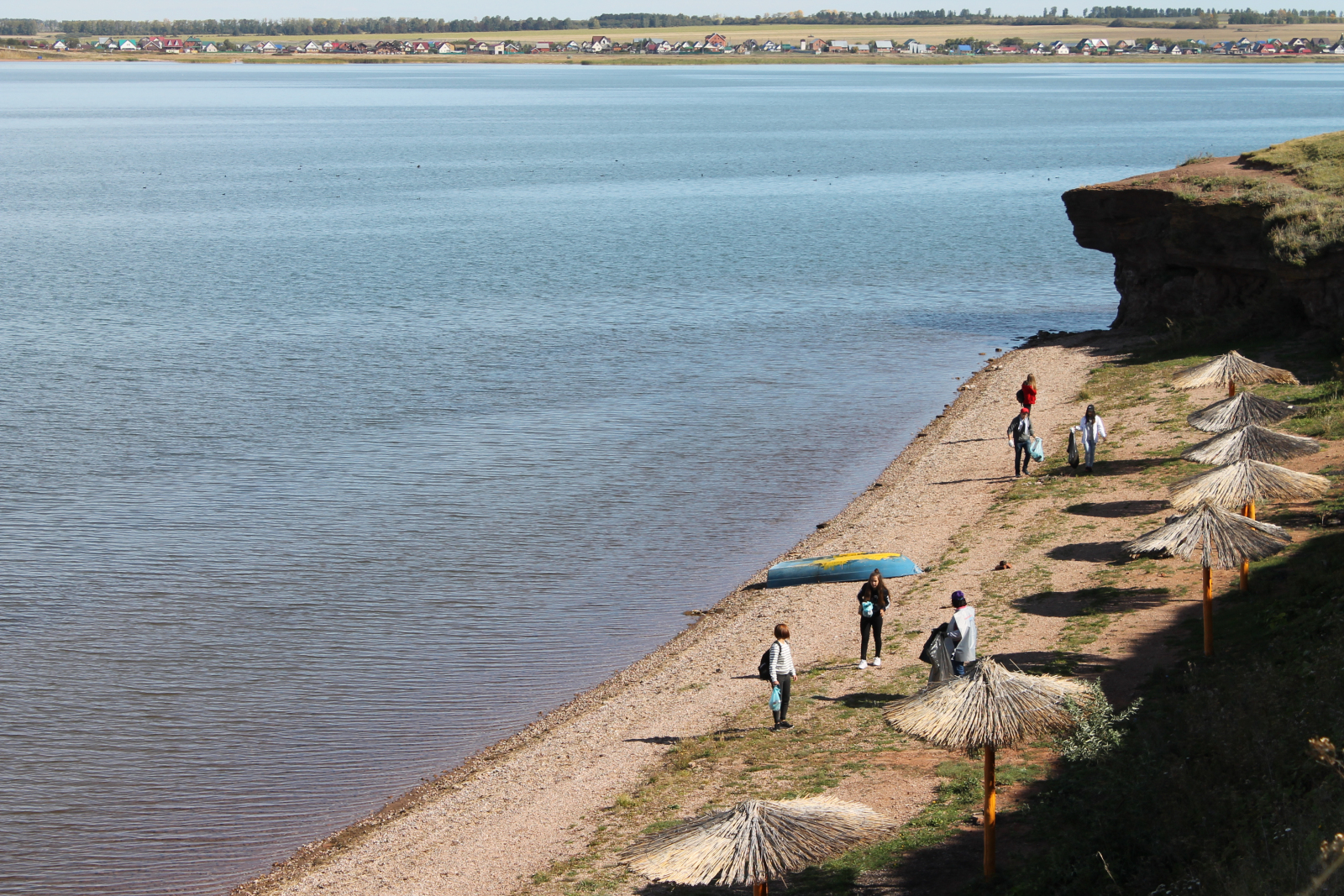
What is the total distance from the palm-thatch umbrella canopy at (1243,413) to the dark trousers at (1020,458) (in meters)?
6.01

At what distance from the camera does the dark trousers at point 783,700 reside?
16.5m

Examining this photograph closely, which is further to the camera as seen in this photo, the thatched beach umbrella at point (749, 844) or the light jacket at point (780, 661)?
the light jacket at point (780, 661)

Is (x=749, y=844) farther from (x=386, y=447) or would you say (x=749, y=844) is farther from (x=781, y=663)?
(x=386, y=447)

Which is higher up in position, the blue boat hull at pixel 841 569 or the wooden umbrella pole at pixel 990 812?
the wooden umbrella pole at pixel 990 812

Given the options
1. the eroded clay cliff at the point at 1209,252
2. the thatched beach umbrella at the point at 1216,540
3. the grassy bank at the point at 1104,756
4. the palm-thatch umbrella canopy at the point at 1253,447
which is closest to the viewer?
the grassy bank at the point at 1104,756

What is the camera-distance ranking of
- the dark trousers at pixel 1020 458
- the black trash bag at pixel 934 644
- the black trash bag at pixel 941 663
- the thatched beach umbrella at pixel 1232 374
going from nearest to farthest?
the black trash bag at pixel 941 663 < the black trash bag at pixel 934 644 < the thatched beach umbrella at pixel 1232 374 < the dark trousers at pixel 1020 458

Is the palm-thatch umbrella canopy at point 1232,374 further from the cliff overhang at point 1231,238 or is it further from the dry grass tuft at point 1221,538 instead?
the dry grass tuft at point 1221,538

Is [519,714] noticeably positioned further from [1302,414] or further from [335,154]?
[335,154]

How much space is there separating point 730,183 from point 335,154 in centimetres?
4509

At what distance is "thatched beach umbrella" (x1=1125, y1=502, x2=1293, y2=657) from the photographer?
16016mm

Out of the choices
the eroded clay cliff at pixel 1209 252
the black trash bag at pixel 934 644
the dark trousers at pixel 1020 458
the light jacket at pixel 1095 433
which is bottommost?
the dark trousers at pixel 1020 458

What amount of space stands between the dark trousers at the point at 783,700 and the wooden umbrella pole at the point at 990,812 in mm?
4721

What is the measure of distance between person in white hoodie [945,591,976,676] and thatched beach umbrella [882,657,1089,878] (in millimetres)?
3602

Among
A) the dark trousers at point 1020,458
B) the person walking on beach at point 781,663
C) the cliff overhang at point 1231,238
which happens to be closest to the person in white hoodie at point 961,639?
the person walking on beach at point 781,663
